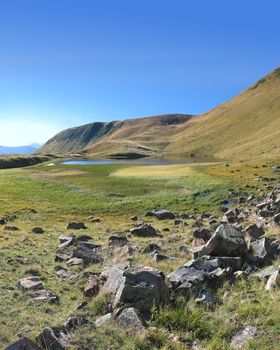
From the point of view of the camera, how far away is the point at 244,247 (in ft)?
49.1

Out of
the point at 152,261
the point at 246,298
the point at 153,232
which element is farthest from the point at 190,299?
the point at 153,232

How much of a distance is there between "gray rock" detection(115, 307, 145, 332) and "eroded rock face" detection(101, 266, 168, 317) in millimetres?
460

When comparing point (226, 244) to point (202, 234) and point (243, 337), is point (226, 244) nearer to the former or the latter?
point (243, 337)

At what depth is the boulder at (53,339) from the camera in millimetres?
8961

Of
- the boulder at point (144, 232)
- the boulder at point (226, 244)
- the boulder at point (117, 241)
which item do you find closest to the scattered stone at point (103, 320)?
the boulder at point (226, 244)

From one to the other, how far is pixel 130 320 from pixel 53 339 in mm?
2031

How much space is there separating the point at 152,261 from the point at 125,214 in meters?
29.1

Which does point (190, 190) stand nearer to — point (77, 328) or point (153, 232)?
point (153, 232)

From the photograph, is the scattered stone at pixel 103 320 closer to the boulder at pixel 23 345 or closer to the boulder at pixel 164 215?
the boulder at pixel 23 345

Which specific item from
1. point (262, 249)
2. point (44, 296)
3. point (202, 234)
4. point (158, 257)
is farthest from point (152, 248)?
point (44, 296)

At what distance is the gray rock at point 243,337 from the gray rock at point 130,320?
2.27m

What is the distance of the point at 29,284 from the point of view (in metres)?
13.8

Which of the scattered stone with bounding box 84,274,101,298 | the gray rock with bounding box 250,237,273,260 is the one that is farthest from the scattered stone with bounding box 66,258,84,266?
the gray rock with bounding box 250,237,273,260

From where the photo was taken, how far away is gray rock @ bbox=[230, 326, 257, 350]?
8848 millimetres
